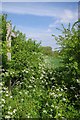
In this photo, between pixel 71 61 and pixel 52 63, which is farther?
pixel 52 63

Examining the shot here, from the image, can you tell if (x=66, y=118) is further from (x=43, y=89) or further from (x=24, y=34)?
(x=24, y=34)

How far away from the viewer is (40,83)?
221 inches

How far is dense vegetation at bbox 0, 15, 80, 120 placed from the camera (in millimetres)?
4294

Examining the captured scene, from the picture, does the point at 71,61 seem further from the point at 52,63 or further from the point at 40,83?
the point at 52,63

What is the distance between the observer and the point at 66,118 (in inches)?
167

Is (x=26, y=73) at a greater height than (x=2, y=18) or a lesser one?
lesser

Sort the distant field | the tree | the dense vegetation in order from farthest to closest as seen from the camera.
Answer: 1. the distant field
2. the tree
3. the dense vegetation

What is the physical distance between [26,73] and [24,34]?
145 cm

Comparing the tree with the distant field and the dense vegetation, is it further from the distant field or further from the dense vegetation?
the distant field

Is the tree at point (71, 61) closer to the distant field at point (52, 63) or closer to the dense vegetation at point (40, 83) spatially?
the dense vegetation at point (40, 83)

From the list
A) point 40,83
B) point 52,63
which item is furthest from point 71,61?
point 52,63

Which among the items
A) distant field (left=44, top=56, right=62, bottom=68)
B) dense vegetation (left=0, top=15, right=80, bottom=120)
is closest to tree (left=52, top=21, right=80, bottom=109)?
dense vegetation (left=0, top=15, right=80, bottom=120)

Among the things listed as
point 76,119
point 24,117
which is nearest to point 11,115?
point 24,117

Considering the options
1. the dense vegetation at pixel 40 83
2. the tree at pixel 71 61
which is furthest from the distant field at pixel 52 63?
the tree at pixel 71 61
